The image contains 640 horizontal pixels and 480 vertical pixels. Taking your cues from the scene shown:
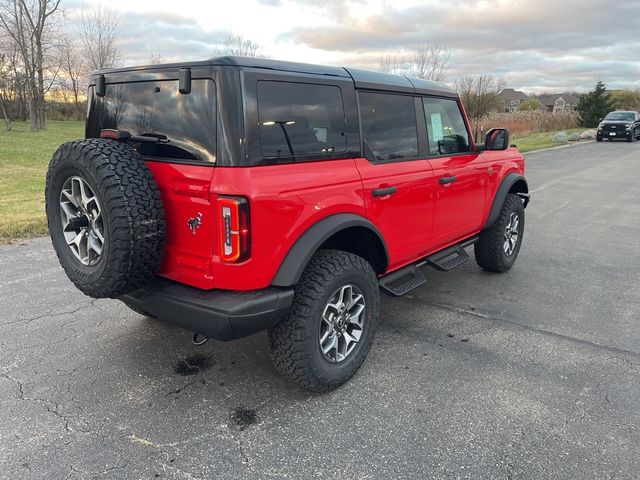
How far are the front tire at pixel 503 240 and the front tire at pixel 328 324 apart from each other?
230 cm

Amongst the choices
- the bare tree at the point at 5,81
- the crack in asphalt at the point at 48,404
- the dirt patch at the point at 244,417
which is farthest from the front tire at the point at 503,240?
the bare tree at the point at 5,81

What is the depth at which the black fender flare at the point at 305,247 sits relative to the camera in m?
2.66

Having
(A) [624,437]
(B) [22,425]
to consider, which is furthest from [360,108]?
(B) [22,425]

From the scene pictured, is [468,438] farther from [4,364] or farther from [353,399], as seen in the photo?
[4,364]

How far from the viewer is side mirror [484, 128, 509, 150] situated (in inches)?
184

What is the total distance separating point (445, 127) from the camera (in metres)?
4.25

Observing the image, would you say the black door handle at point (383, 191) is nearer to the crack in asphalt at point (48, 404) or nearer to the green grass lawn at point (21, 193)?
the crack in asphalt at point (48, 404)

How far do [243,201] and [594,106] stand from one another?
1663 inches

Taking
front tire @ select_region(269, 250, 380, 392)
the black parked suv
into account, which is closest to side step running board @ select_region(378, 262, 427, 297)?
front tire @ select_region(269, 250, 380, 392)

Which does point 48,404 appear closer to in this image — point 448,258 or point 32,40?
point 448,258

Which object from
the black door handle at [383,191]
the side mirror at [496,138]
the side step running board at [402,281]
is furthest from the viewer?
the side mirror at [496,138]

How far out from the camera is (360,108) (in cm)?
327

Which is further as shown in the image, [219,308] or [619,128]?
[619,128]

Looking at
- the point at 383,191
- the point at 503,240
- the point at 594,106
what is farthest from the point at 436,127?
the point at 594,106
